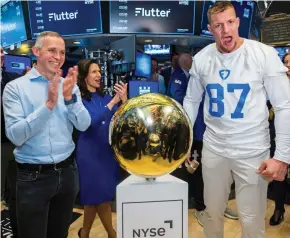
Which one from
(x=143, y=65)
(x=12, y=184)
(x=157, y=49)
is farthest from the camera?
(x=157, y=49)

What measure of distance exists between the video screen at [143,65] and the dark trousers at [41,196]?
236 centimetres

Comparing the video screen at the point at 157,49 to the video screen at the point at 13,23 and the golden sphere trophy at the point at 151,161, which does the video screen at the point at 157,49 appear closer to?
the video screen at the point at 13,23

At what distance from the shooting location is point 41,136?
1.63 m

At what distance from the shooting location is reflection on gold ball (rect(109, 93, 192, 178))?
3.85ft

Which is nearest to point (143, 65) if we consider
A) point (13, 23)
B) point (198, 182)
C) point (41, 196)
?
point (198, 182)

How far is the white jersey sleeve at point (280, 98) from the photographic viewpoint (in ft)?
5.46

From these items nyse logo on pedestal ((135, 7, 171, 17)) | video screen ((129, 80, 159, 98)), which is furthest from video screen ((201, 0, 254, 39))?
video screen ((129, 80, 159, 98))

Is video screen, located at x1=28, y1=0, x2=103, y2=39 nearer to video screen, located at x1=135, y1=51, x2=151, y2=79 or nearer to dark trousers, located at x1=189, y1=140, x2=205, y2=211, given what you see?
video screen, located at x1=135, y1=51, x2=151, y2=79

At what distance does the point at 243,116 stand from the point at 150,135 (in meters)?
0.75

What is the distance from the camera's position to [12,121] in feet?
5.12

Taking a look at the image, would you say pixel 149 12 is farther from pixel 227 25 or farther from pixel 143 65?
pixel 227 25

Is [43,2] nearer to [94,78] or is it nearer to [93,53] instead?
[93,53]

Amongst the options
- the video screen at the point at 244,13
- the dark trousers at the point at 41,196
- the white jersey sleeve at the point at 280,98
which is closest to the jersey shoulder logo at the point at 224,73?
the white jersey sleeve at the point at 280,98

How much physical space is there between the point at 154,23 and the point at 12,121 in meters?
2.55
